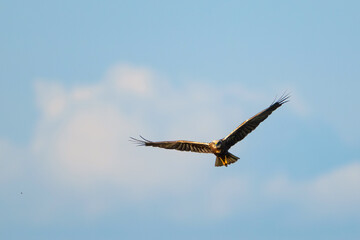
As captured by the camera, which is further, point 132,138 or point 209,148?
point 132,138

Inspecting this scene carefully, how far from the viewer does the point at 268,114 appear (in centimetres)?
2553

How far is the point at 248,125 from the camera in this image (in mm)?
25188

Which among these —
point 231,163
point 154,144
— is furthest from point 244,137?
point 154,144

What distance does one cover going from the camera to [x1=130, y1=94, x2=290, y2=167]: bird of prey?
2441cm

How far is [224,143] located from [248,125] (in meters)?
1.63

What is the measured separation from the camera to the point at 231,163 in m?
24.7

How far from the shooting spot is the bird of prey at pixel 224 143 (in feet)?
80.1

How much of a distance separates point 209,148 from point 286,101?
13.8 ft

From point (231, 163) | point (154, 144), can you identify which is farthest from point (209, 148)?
point (154, 144)

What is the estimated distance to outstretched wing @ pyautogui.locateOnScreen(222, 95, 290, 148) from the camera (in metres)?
24.9

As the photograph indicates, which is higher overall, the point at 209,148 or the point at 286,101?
the point at 286,101

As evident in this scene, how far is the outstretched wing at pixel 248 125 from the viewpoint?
24.9 metres

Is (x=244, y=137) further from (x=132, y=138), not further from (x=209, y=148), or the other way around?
(x=132, y=138)

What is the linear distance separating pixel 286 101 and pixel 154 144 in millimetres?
6500
